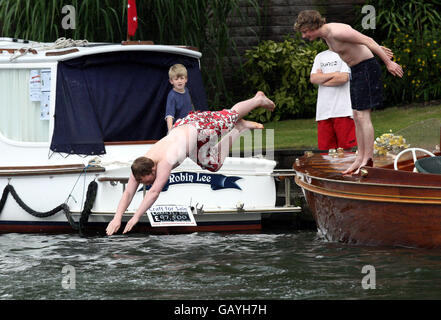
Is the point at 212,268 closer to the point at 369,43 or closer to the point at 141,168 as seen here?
the point at 141,168

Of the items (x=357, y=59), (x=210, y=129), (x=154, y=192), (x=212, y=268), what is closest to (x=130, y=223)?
(x=154, y=192)

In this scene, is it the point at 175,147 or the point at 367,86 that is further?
the point at 367,86

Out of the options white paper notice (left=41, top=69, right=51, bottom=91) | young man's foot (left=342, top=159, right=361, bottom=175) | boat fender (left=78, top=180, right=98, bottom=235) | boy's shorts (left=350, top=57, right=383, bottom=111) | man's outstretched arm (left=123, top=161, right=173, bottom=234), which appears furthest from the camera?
white paper notice (left=41, top=69, right=51, bottom=91)

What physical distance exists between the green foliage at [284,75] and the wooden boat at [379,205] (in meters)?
7.03

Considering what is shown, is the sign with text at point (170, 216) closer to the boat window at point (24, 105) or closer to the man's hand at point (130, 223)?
the boat window at point (24, 105)

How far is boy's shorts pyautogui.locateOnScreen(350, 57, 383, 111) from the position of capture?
9.51 meters

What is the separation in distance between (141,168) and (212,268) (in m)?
1.49

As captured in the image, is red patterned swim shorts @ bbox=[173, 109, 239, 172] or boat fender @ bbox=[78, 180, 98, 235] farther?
boat fender @ bbox=[78, 180, 98, 235]

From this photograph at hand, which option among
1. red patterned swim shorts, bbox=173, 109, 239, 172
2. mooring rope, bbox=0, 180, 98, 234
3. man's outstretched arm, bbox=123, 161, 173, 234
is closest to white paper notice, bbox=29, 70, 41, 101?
mooring rope, bbox=0, 180, 98, 234

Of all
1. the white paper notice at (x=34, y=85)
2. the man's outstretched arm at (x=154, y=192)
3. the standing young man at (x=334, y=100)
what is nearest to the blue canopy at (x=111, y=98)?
the white paper notice at (x=34, y=85)

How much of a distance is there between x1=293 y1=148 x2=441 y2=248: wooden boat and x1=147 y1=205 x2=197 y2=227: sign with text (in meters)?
1.54

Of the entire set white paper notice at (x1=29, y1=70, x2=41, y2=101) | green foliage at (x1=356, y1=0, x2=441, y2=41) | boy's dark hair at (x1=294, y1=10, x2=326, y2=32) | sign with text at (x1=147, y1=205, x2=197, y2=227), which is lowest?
sign with text at (x1=147, y1=205, x2=197, y2=227)

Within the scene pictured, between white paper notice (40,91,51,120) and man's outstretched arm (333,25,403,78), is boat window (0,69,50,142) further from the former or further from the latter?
man's outstretched arm (333,25,403,78)

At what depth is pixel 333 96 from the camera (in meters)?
11.7
